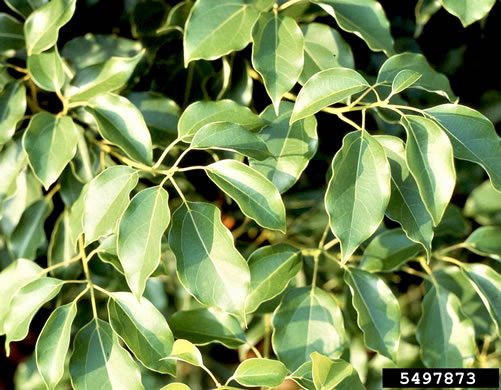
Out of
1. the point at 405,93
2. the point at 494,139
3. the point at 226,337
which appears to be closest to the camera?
the point at 494,139

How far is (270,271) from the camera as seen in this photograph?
96 centimetres

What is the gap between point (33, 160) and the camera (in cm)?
90

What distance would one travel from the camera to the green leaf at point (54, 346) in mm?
841

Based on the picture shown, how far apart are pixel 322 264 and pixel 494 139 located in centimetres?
56

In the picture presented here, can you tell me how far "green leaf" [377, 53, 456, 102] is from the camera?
0.85m

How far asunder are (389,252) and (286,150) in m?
0.30

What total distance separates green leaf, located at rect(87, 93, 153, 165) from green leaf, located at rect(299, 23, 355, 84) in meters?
0.27

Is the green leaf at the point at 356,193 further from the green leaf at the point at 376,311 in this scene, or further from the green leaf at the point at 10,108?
the green leaf at the point at 10,108

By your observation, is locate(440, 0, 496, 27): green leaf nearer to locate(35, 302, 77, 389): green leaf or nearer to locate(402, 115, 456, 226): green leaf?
locate(402, 115, 456, 226): green leaf

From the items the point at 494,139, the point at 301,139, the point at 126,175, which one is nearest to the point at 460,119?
the point at 494,139

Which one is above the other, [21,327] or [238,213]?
[21,327]

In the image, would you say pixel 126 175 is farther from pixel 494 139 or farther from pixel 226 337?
pixel 494 139

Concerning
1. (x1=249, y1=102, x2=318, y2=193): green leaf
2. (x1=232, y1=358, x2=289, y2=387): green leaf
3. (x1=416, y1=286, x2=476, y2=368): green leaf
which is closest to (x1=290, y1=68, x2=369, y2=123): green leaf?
(x1=249, y1=102, x2=318, y2=193): green leaf

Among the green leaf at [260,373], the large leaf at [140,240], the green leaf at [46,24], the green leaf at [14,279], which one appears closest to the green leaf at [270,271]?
the green leaf at [260,373]
